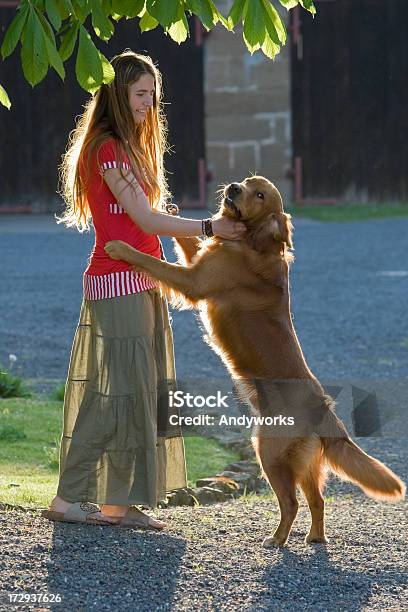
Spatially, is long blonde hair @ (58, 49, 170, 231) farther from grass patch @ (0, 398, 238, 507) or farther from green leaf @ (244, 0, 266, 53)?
grass patch @ (0, 398, 238, 507)

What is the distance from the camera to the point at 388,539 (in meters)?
4.85

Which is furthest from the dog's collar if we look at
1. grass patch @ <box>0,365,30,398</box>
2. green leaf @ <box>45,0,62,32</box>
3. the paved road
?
the paved road

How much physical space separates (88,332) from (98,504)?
70 centimetres

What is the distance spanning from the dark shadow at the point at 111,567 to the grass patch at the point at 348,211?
1295 centimetres

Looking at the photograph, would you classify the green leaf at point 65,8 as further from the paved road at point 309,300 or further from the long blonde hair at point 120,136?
the paved road at point 309,300

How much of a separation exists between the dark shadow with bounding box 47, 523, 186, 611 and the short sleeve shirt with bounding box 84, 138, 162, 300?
953 millimetres

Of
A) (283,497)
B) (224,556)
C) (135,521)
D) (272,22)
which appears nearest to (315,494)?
(283,497)

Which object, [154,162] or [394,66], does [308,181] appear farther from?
[154,162]

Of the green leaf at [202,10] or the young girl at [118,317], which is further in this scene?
the young girl at [118,317]

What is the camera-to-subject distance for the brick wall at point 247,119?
57.6 ft

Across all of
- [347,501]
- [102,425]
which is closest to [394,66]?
[347,501]

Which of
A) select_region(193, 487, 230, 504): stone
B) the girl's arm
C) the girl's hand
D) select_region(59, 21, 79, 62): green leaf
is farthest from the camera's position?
select_region(193, 487, 230, 504): stone

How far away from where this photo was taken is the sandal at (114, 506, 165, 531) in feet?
15.5

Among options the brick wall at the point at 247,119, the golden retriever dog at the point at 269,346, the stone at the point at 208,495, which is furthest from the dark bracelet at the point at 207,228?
the brick wall at the point at 247,119
